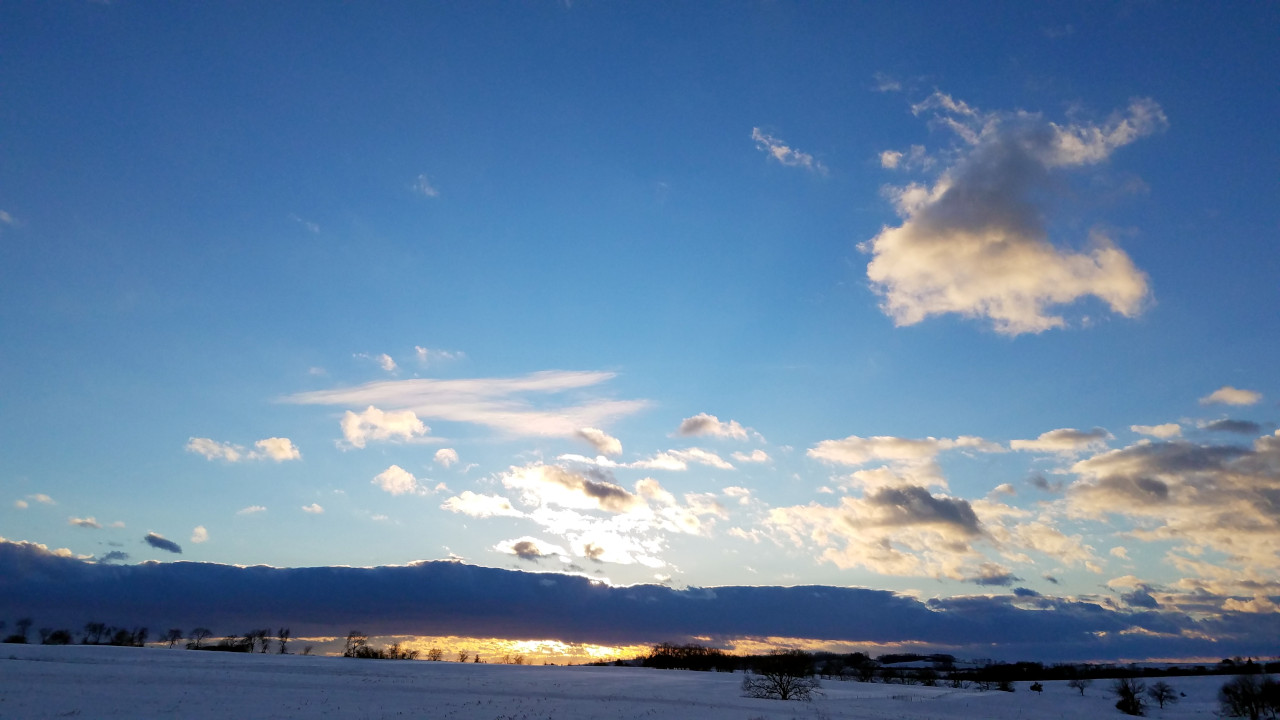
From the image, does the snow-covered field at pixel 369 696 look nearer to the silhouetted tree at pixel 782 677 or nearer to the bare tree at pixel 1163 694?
the silhouetted tree at pixel 782 677

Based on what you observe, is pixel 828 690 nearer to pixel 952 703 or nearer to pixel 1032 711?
pixel 952 703

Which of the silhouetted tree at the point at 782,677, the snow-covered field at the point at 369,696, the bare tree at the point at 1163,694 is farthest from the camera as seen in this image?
the bare tree at the point at 1163,694

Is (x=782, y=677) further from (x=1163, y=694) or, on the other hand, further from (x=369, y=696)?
(x=1163, y=694)

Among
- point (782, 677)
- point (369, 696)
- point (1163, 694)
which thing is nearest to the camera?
point (369, 696)

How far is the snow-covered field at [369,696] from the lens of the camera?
56969mm

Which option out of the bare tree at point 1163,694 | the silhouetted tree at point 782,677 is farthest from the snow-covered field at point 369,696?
the bare tree at point 1163,694

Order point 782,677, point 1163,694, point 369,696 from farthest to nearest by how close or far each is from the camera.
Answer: point 1163,694 < point 782,677 < point 369,696

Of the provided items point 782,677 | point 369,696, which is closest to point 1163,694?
point 782,677

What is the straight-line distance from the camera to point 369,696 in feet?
229

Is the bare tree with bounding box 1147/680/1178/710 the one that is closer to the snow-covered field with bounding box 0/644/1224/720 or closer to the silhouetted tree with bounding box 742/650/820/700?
the snow-covered field with bounding box 0/644/1224/720

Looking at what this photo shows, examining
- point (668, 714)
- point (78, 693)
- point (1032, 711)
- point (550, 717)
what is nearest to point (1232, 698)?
point (1032, 711)

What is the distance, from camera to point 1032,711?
109688mm

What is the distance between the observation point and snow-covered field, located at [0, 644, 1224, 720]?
57.0 meters

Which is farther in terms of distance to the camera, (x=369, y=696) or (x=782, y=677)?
(x=782, y=677)
